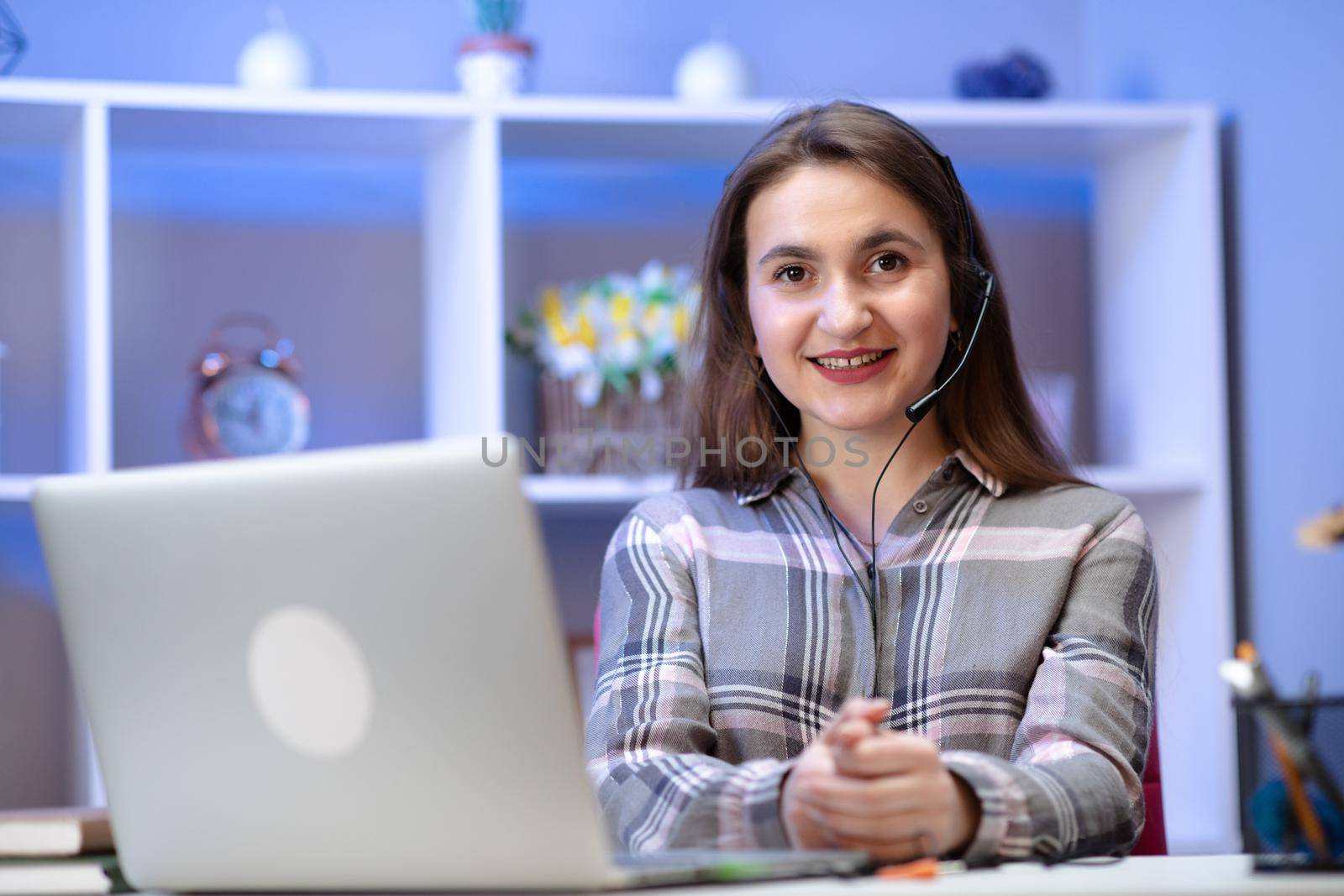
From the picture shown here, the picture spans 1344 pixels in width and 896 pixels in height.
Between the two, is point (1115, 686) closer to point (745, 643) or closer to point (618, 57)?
point (745, 643)

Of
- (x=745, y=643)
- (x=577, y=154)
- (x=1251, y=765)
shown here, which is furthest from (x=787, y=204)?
(x=577, y=154)

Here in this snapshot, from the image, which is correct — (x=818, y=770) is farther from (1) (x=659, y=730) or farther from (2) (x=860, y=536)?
(2) (x=860, y=536)

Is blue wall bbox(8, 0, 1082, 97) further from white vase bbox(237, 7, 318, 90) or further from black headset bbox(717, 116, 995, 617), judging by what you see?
black headset bbox(717, 116, 995, 617)

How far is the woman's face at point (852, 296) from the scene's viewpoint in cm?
150

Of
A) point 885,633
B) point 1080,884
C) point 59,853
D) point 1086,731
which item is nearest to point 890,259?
point 885,633

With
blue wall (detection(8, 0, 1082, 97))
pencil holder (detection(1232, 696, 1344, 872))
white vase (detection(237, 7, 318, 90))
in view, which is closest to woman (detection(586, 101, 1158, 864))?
pencil holder (detection(1232, 696, 1344, 872))

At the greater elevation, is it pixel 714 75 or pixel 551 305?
pixel 714 75

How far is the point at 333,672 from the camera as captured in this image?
0.87 m

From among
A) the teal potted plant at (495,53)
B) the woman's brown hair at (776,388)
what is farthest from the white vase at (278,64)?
the woman's brown hair at (776,388)

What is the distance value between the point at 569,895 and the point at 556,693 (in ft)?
0.38

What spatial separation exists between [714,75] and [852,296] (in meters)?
1.04

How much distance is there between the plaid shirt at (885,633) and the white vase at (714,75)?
1.03m

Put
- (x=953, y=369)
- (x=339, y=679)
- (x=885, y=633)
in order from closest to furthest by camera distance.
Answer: (x=339, y=679) < (x=885, y=633) < (x=953, y=369)

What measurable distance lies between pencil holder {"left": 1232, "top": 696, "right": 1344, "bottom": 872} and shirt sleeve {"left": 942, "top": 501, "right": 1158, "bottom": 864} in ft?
0.56
